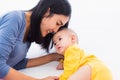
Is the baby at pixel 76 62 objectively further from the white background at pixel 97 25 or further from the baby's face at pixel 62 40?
the white background at pixel 97 25

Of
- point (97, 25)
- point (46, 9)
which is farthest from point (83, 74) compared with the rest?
point (97, 25)

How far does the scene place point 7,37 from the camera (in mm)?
1305

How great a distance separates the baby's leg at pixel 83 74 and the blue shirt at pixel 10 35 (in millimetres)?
353

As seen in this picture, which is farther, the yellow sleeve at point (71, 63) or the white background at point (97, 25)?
the white background at point (97, 25)

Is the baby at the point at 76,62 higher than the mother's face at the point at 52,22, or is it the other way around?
the mother's face at the point at 52,22

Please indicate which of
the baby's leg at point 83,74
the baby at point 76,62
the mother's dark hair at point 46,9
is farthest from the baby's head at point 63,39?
the baby's leg at point 83,74

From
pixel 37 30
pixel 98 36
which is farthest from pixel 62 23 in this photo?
pixel 98 36

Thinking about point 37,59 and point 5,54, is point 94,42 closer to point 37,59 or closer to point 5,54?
point 37,59

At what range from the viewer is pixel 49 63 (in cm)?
170

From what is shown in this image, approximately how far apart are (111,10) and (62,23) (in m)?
0.71

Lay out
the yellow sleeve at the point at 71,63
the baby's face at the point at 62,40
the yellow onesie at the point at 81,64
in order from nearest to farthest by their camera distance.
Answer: the yellow onesie at the point at 81,64, the yellow sleeve at the point at 71,63, the baby's face at the point at 62,40

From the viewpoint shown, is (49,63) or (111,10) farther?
(111,10)

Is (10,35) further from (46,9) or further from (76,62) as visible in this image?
(76,62)

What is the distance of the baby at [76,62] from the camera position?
4.10 feet
